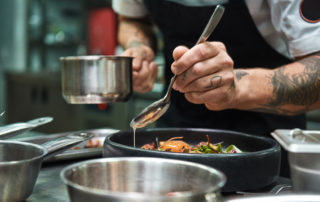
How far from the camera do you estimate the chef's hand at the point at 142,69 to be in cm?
157

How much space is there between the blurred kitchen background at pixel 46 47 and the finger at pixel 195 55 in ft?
11.0

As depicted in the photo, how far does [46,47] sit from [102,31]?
1005 mm

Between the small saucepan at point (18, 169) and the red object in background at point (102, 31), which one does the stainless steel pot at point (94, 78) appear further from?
the red object in background at point (102, 31)

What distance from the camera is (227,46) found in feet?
5.10

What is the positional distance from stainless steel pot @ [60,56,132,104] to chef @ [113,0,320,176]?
22cm

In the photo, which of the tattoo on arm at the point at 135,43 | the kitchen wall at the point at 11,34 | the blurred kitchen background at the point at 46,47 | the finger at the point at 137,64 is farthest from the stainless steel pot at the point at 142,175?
the kitchen wall at the point at 11,34

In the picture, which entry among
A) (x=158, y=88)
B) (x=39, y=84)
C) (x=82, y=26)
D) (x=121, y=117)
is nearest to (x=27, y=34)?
(x=82, y=26)

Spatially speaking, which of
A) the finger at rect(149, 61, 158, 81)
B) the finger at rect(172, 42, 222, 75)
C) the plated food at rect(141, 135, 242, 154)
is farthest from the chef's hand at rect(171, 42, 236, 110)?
the finger at rect(149, 61, 158, 81)

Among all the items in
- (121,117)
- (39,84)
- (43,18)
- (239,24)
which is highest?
(43,18)

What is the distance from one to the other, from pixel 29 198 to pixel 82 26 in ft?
16.4

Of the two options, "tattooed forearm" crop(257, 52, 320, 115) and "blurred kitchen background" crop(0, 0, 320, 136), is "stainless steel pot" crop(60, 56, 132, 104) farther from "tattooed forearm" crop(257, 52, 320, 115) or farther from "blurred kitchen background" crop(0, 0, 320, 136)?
"blurred kitchen background" crop(0, 0, 320, 136)

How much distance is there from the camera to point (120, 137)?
1083mm

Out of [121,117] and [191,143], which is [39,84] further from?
[191,143]

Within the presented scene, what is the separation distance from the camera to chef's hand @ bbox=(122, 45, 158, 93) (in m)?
1.57
